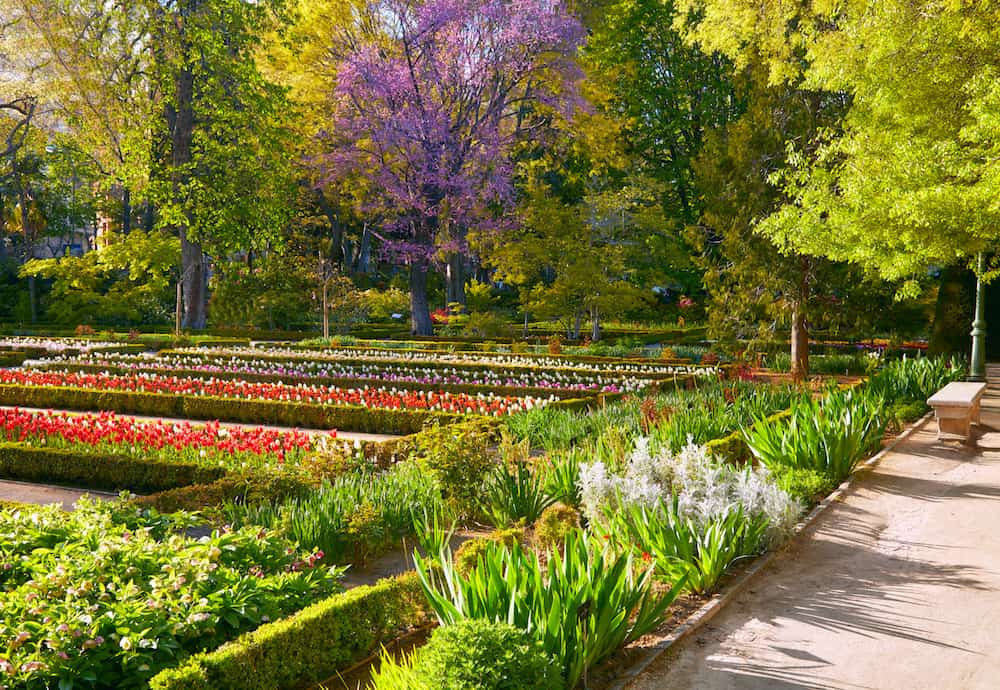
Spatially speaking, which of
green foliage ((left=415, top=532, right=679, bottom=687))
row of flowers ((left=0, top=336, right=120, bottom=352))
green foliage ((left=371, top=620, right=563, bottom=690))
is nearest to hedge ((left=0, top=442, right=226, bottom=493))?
green foliage ((left=415, top=532, right=679, bottom=687))

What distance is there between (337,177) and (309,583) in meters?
27.1

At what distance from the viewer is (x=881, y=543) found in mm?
6578

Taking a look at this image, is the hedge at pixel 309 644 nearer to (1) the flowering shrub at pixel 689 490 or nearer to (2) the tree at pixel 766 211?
(1) the flowering shrub at pixel 689 490

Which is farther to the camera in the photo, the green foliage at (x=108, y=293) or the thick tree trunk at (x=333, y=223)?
the thick tree trunk at (x=333, y=223)

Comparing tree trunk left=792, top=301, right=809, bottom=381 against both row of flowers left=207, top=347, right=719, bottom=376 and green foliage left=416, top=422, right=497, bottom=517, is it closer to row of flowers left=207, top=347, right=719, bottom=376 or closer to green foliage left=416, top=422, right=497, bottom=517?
row of flowers left=207, top=347, right=719, bottom=376

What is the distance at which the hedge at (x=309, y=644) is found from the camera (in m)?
3.64

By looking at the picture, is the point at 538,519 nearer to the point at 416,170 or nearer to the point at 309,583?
the point at 309,583

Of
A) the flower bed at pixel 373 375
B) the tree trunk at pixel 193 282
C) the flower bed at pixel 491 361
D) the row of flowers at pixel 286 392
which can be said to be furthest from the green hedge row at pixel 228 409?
the tree trunk at pixel 193 282

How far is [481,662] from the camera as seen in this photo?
3.43 meters

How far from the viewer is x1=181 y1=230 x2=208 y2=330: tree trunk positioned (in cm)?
2975

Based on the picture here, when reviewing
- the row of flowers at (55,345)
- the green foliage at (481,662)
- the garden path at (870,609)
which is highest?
the row of flowers at (55,345)

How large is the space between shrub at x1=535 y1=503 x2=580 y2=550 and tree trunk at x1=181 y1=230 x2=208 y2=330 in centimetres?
2573

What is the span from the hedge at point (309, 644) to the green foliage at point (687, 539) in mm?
1414

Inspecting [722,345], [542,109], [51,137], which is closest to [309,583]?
[722,345]
